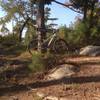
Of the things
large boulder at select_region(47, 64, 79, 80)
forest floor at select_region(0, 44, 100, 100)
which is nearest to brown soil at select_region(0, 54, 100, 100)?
forest floor at select_region(0, 44, 100, 100)

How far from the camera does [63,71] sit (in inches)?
376

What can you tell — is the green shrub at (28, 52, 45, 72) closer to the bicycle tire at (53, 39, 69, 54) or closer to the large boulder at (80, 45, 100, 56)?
the bicycle tire at (53, 39, 69, 54)

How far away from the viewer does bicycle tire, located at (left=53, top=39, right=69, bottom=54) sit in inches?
496

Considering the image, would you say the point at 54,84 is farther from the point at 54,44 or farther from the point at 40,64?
the point at 54,44

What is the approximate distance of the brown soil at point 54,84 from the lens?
25.1ft

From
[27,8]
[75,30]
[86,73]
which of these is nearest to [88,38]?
[75,30]

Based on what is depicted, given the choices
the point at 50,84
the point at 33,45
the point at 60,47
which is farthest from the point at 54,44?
the point at 50,84

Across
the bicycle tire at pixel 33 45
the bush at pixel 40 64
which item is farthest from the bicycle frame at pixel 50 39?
the bush at pixel 40 64

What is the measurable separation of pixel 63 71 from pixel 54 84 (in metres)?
1.02

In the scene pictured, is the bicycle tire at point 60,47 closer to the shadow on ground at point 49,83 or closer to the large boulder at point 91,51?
the large boulder at point 91,51

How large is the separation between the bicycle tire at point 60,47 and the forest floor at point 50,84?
1.48 meters

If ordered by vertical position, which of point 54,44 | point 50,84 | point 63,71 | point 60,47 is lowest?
point 50,84

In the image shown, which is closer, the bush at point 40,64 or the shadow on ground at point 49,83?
the shadow on ground at point 49,83

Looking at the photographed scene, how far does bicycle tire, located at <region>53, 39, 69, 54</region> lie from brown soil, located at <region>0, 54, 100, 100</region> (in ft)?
5.62
